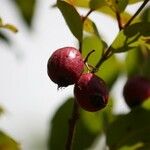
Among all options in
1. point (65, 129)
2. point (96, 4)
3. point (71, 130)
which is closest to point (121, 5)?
point (96, 4)

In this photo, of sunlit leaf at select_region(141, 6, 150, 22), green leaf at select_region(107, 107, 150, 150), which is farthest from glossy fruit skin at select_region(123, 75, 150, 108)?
sunlit leaf at select_region(141, 6, 150, 22)

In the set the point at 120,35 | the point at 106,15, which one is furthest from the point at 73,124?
the point at 106,15

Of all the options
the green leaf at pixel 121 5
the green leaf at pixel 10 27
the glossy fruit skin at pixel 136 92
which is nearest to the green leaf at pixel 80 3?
the green leaf at pixel 121 5

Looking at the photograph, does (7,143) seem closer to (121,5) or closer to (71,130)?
(71,130)

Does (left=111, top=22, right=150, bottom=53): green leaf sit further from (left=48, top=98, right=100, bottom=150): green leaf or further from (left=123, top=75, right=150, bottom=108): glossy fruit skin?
(left=48, top=98, right=100, bottom=150): green leaf

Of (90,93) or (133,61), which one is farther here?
(133,61)
